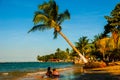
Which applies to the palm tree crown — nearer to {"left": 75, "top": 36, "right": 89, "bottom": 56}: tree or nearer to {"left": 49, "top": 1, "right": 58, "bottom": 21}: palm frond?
{"left": 49, "top": 1, "right": 58, "bottom": 21}: palm frond

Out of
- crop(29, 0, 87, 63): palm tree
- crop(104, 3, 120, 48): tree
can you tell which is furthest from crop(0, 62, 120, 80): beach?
crop(104, 3, 120, 48): tree

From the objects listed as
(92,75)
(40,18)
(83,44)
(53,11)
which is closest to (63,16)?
(53,11)

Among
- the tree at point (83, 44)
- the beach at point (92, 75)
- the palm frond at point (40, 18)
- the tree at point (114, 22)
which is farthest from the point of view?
the tree at point (83, 44)

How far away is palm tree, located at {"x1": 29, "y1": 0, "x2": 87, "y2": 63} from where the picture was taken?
37.6 m

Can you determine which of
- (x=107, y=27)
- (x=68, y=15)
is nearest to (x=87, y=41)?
(x=107, y=27)

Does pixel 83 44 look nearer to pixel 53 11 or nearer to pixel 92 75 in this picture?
pixel 53 11

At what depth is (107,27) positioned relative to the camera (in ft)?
177

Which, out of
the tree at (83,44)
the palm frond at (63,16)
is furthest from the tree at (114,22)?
the tree at (83,44)

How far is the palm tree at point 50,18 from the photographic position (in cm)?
3762

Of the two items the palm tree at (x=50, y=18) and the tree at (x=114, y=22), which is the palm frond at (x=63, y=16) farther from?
the tree at (x=114, y=22)

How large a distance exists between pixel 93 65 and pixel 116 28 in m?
14.9

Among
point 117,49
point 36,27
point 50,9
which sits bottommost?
point 117,49

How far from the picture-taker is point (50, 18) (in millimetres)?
38188

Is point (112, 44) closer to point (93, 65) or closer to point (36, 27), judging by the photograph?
point (93, 65)
